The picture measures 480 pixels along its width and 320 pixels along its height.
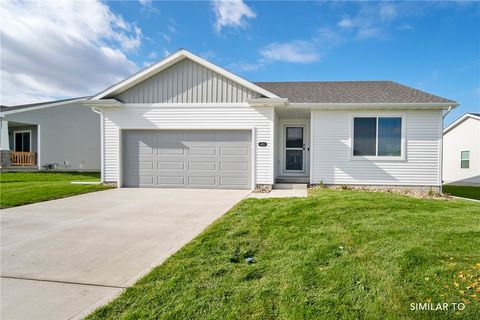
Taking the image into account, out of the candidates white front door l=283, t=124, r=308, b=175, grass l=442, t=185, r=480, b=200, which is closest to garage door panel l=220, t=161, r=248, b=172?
white front door l=283, t=124, r=308, b=175

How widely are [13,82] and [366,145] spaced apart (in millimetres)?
21993

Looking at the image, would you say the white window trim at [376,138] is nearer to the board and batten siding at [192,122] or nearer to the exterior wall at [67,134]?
the board and batten siding at [192,122]

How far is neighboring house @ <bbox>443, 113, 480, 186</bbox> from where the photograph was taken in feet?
60.0

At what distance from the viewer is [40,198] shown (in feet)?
26.5

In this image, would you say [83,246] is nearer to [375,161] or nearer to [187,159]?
[187,159]

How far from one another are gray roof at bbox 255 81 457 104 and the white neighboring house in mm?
65

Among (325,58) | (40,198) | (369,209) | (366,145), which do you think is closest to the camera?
(369,209)

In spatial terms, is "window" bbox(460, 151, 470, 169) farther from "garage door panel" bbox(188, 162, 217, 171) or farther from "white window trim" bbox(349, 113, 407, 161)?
"garage door panel" bbox(188, 162, 217, 171)

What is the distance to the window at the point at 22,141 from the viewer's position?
19766 millimetres

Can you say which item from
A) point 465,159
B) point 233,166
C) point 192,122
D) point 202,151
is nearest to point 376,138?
point 233,166

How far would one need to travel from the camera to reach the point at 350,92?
36.1 feet

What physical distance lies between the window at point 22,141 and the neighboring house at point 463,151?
105 feet

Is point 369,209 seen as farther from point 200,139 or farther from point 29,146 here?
point 29,146

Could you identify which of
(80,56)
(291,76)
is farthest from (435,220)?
(80,56)
